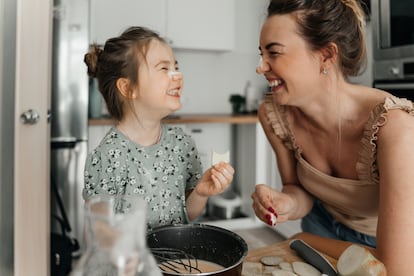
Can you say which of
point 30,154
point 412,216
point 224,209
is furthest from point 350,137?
point 224,209

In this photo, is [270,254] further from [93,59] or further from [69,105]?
[69,105]

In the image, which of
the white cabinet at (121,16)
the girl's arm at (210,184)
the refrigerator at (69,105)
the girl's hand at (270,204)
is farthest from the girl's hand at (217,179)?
the white cabinet at (121,16)

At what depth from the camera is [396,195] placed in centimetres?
59

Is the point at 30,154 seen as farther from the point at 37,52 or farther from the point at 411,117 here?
the point at 411,117

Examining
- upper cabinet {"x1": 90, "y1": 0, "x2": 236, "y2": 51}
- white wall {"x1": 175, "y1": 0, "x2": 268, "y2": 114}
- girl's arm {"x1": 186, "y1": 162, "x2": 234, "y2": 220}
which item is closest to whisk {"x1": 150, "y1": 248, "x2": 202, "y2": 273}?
girl's arm {"x1": 186, "y1": 162, "x2": 234, "y2": 220}

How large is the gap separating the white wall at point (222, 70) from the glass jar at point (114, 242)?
2244mm

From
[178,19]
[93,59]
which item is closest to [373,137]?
[93,59]

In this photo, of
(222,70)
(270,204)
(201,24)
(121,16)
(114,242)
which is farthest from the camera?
(222,70)

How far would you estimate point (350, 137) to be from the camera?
2.82 ft

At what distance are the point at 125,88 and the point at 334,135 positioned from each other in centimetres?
49

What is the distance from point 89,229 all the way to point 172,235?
22 centimetres

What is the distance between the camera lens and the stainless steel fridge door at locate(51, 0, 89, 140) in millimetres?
1812

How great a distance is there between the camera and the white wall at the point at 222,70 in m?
2.58

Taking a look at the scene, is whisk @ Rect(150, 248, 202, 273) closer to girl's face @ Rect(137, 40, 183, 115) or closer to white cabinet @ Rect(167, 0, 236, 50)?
girl's face @ Rect(137, 40, 183, 115)
